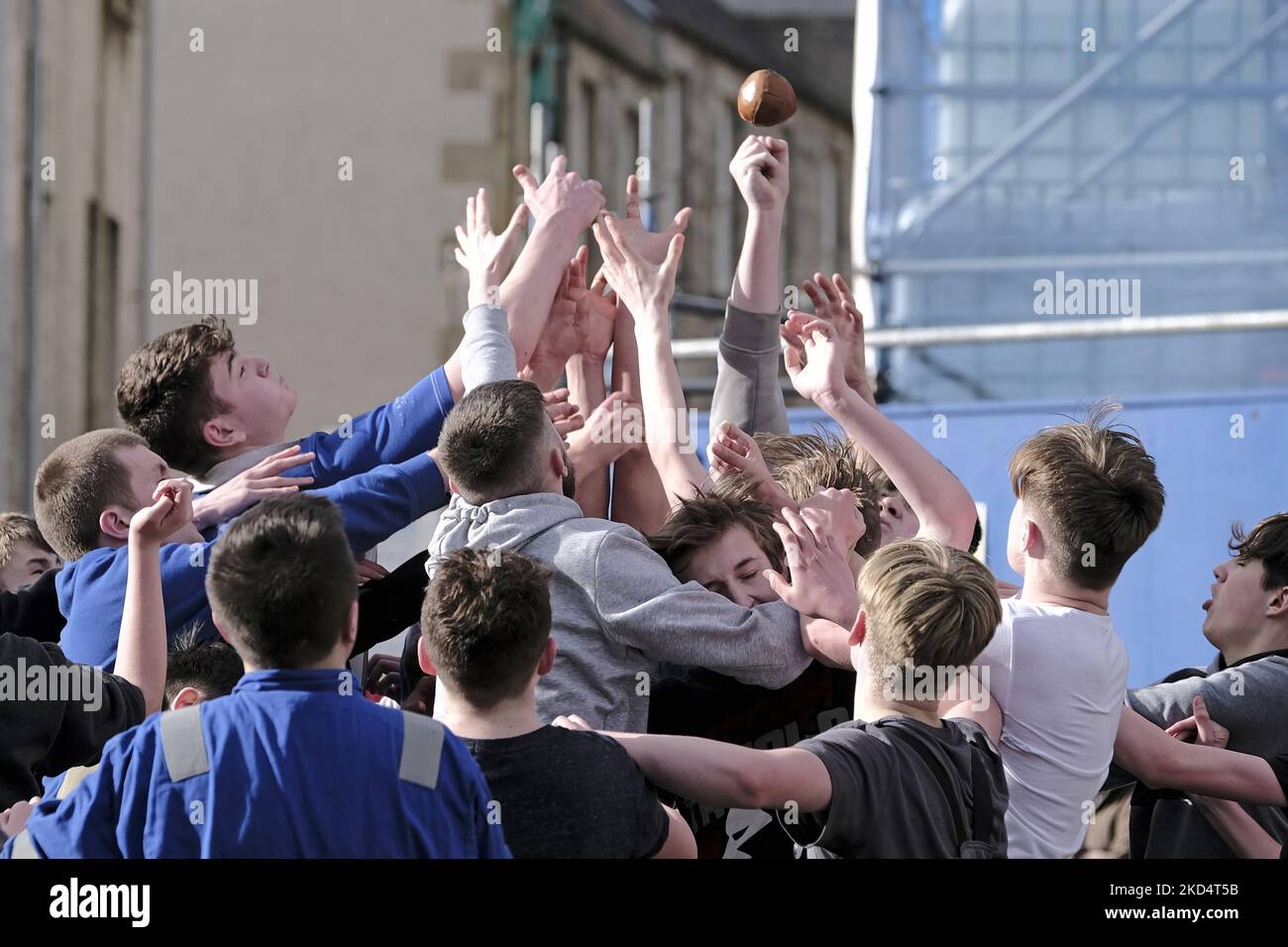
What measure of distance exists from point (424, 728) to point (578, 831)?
305mm

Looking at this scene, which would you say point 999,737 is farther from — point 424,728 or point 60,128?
point 60,128

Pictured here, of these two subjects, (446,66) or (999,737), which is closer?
(999,737)

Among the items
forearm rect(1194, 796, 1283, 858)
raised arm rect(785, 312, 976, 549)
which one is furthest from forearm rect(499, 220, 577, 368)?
forearm rect(1194, 796, 1283, 858)

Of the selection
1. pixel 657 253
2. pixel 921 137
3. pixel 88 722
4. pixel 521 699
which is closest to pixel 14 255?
pixel 921 137

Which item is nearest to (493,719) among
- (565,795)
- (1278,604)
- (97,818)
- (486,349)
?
(565,795)

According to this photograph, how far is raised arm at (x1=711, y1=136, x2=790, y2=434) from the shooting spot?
164 inches

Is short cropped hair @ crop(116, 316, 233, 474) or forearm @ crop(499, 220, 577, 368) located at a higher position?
forearm @ crop(499, 220, 577, 368)

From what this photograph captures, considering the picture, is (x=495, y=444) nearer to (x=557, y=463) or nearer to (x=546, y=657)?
(x=557, y=463)

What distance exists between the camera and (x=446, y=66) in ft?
49.8

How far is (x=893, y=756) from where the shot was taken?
2869 mm

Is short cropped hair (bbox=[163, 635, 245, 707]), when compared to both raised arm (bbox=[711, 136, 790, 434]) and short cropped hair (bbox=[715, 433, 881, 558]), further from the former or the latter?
raised arm (bbox=[711, 136, 790, 434])

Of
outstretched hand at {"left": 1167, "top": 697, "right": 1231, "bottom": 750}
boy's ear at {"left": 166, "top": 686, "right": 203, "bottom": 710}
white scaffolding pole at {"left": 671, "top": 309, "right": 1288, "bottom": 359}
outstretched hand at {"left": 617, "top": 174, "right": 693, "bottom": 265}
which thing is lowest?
outstretched hand at {"left": 1167, "top": 697, "right": 1231, "bottom": 750}

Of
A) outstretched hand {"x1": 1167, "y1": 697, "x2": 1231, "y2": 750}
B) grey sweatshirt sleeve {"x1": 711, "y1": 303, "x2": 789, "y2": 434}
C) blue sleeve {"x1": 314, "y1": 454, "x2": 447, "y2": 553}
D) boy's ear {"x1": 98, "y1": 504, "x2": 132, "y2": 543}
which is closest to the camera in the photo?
outstretched hand {"x1": 1167, "y1": 697, "x2": 1231, "y2": 750}

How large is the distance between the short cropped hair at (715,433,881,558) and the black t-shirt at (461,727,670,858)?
104 cm
